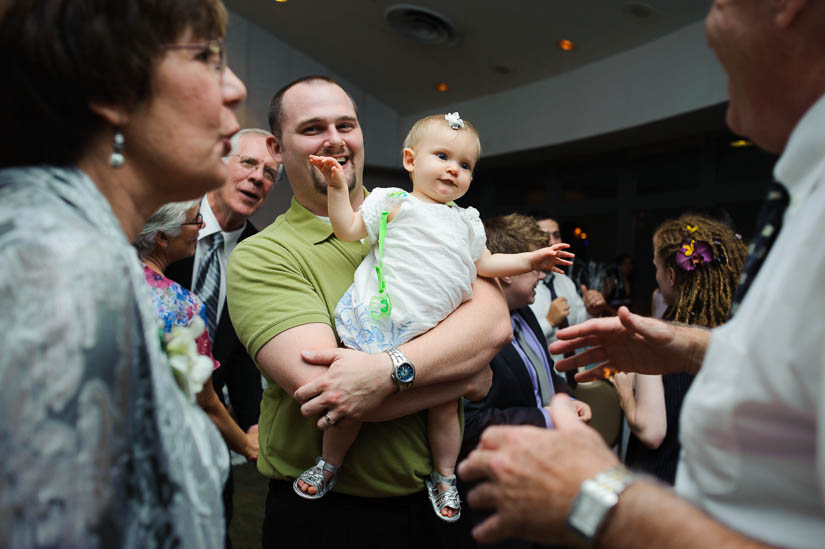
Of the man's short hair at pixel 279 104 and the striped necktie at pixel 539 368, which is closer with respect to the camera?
the man's short hair at pixel 279 104

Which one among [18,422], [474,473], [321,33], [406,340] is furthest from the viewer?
[321,33]

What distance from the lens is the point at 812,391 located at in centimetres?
71

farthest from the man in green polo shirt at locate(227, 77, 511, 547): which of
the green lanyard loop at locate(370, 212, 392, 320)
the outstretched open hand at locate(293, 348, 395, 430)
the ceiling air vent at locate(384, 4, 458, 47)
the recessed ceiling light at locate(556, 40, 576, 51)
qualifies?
the recessed ceiling light at locate(556, 40, 576, 51)

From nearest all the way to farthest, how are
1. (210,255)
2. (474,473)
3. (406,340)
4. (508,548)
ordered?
(474,473), (508,548), (406,340), (210,255)

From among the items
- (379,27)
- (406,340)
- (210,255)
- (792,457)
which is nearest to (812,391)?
(792,457)

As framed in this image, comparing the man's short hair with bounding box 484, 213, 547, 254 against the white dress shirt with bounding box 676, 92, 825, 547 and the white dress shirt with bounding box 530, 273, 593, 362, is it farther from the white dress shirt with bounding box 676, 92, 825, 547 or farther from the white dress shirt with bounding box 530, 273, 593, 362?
the white dress shirt with bounding box 676, 92, 825, 547

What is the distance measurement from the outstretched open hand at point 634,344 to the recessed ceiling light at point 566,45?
6.00 metres

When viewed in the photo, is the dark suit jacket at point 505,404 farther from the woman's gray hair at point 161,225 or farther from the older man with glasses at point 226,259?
the woman's gray hair at point 161,225

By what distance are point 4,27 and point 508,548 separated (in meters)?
1.27

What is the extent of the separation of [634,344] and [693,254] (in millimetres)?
915

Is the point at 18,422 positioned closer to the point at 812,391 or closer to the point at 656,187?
the point at 812,391

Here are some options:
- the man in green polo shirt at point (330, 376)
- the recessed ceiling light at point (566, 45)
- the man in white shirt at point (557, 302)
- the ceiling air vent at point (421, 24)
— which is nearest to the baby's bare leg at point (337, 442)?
the man in green polo shirt at point (330, 376)

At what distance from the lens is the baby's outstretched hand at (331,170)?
1.54 metres

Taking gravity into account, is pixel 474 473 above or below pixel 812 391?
below
